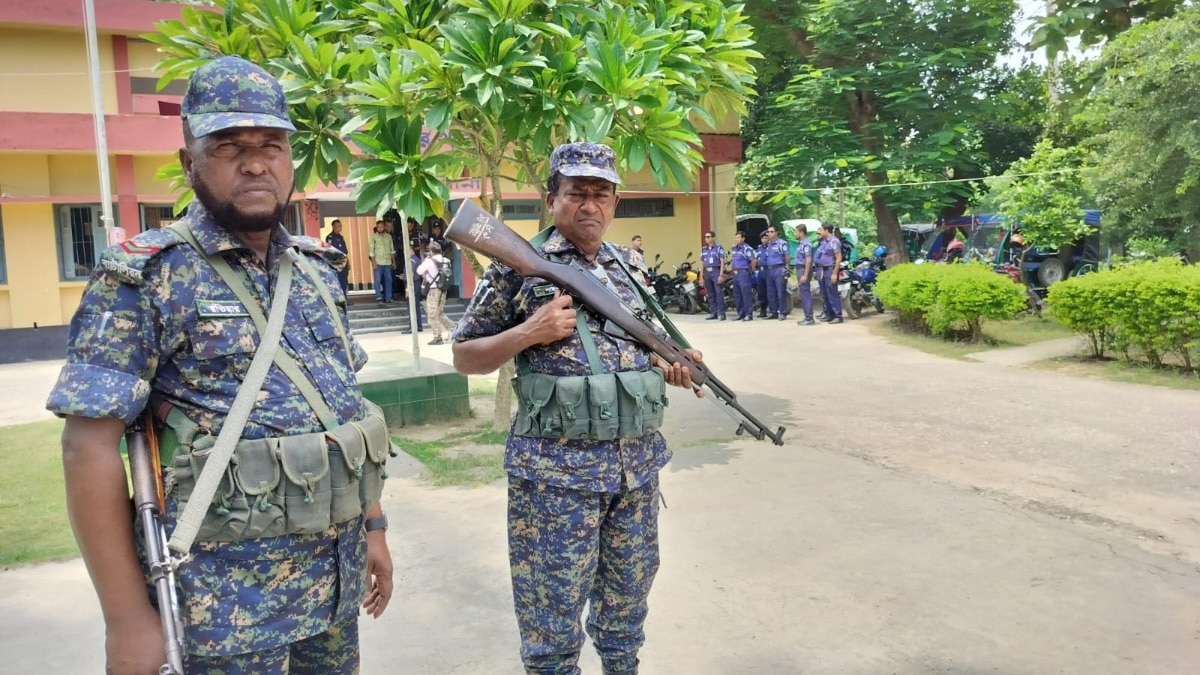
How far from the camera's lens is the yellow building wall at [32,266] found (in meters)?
13.8

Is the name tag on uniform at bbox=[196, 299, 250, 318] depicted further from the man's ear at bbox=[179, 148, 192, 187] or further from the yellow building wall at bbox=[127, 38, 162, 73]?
the yellow building wall at bbox=[127, 38, 162, 73]

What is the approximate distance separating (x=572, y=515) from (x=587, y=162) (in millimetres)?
971

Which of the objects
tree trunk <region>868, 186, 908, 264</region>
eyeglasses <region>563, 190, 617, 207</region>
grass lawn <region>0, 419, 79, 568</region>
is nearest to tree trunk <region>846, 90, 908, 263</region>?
tree trunk <region>868, 186, 908, 264</region>

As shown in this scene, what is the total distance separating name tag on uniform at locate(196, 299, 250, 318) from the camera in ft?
5.09

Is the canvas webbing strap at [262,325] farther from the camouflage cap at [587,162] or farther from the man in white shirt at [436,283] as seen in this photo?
the man in white shirt at [436,283]

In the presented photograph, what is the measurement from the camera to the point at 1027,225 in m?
13.0

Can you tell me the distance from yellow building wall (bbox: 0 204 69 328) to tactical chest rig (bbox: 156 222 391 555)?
14648mm

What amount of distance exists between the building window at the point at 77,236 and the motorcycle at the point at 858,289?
41.2 ft

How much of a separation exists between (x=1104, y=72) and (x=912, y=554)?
972 cm

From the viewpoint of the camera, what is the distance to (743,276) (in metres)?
15.1

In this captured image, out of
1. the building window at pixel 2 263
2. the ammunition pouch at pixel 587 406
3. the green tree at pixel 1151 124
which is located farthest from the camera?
the building window at pixel 2 263

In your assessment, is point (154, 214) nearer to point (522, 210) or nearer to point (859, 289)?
point (522, 210)

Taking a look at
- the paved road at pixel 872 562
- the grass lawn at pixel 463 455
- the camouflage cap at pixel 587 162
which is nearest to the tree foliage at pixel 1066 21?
the paved road at pixel 872 562

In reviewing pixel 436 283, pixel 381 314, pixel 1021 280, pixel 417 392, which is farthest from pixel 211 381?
pixel 381 314
